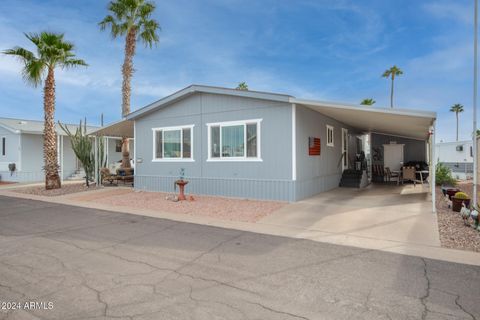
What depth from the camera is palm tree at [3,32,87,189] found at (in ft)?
43.8

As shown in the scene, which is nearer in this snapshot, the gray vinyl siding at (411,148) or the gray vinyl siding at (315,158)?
the gray vinyl siding at (315,158)

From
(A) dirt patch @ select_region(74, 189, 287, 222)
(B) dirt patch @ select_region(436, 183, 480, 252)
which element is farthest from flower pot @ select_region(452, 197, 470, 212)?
(A) dirt patch @ select_region(74, 189, 287, 222)

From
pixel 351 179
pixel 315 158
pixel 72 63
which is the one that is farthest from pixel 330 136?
pixel 72 63

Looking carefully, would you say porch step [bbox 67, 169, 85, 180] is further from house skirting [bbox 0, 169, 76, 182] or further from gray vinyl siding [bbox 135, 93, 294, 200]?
gray vinyl siding [bbox 135, 93, 294, 200]

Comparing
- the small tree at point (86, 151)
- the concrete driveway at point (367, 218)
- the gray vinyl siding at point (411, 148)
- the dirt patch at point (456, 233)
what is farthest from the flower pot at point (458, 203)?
the small tree at point (86, 151)

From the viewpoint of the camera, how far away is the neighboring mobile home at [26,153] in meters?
19.3

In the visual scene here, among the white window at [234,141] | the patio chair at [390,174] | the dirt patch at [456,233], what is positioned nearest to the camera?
the dirt patch at [456,233]

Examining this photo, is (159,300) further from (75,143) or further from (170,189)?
(75,143)

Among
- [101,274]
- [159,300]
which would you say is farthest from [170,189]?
[159,300]

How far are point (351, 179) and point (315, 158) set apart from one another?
380cm

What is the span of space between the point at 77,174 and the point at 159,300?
20.9 metres

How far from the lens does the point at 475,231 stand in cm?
615

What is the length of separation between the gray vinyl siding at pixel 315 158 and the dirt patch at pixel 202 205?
1.51 m

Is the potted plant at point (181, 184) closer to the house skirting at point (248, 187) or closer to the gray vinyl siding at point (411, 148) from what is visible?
the house skirting at point (248, 187)
